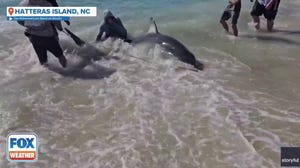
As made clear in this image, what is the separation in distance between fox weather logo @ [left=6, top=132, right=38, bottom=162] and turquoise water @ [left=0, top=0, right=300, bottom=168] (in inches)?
3.9

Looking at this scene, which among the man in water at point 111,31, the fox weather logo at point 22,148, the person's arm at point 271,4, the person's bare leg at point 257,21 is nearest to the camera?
the fox weather logo at point 22,148

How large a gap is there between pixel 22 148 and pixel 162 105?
219 cm

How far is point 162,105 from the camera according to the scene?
19.6 feet

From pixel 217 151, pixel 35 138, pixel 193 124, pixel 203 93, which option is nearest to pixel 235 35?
pixel 203 93

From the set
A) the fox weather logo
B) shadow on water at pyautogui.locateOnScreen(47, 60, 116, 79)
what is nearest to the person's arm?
shadow on water at pyautogui.locateOnScreen(47, 60, 116, 79)

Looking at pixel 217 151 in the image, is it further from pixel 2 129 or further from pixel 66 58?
pixel 66 58

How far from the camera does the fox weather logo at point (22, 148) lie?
15.4 feet

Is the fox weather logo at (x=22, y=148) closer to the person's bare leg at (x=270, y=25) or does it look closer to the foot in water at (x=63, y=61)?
the foot in water at (x=63, y=61)

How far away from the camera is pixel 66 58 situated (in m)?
8.06

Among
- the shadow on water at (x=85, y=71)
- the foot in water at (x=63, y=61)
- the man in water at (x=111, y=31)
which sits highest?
the man in water at (x=111, y=31)

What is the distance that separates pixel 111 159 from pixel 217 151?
52.5 inches

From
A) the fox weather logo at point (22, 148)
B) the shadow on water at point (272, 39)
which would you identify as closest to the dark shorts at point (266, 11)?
the shadow on water at point (272, 39)

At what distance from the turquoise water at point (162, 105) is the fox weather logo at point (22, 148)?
99 millimetres

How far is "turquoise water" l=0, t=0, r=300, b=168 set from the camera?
15.7 feet
